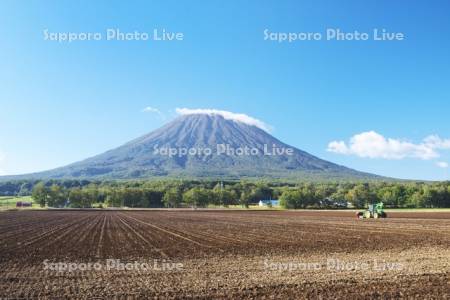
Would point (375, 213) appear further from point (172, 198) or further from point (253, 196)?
point (253, 196)

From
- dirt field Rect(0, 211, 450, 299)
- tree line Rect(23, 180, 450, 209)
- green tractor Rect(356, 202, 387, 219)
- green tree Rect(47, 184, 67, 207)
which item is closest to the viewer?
dirt field Rect(0, 211, 450, 299)

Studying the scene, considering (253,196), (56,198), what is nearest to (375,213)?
(253,196)

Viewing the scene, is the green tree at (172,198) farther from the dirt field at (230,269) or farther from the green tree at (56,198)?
the dirt field at (230,269)

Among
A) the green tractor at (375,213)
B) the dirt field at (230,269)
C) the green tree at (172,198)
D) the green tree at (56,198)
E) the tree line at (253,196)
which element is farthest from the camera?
the green tree at (56,198)

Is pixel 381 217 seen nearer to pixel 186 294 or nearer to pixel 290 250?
pixel 290 250

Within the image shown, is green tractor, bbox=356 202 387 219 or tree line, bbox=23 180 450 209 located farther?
tree line, bbox=23 180 450 209

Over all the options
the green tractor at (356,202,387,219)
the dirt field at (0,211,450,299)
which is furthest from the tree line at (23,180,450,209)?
the dirt field at (0,211,450,299)

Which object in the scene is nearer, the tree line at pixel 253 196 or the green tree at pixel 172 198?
the tree line at pixel 253 196

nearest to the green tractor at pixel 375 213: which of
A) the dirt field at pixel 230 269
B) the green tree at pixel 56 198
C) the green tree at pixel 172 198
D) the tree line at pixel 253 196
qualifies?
the dirt field at pixel 230 269

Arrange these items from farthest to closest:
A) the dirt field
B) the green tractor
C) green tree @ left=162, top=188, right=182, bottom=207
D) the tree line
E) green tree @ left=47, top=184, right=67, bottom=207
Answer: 1. green tree @ left=47, top=184, right=67, bottom=207
2. green tree @ left=162, top=188, right=182, bottom=207
3. the tree line
4. the green tractor
5. the dirt field

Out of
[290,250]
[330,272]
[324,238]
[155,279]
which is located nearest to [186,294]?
[155,279]

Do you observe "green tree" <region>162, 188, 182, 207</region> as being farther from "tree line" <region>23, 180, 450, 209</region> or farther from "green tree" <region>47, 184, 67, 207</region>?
"green tree" <region>47, 184, 67, 207</region>

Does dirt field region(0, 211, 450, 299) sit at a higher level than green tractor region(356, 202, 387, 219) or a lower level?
higher

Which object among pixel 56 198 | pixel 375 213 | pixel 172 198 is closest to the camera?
pixel 375 213
